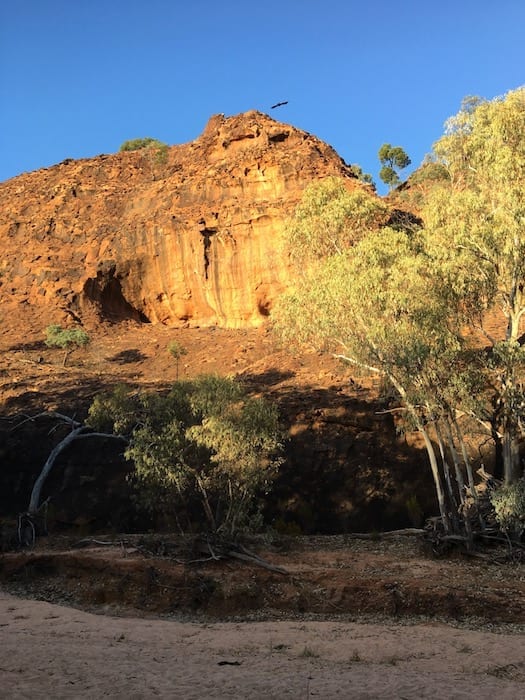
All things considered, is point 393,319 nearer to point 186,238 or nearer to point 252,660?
point 252,660

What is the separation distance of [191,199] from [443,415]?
3101 centimetres

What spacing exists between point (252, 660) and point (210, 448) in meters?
7.21

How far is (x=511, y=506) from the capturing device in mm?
12914

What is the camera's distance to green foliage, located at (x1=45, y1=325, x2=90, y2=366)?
33.3 m

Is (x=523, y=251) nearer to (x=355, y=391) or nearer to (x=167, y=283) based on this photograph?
(x=355, y=391)

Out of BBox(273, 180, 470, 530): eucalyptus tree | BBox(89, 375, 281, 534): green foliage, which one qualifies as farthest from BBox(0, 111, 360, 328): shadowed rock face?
BBox(89, 375, 281, 534): green foliage

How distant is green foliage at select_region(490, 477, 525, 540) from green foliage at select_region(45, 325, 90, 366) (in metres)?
25.6

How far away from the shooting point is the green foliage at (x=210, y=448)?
46.5 feet

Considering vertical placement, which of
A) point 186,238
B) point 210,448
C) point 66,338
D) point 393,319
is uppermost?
point 186,238

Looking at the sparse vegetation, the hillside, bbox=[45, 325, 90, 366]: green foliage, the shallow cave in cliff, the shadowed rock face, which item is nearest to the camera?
the sparse vegetation

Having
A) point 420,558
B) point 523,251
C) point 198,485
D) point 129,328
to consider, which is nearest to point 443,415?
point 420,558

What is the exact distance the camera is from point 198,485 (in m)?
14.9

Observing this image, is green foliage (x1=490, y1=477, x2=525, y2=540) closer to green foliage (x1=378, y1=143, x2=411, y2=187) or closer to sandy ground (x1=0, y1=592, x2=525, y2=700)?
sandy ground (x1=0, y1=592, x2=525, y2=700)

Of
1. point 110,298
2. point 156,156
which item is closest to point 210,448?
point 110,298
